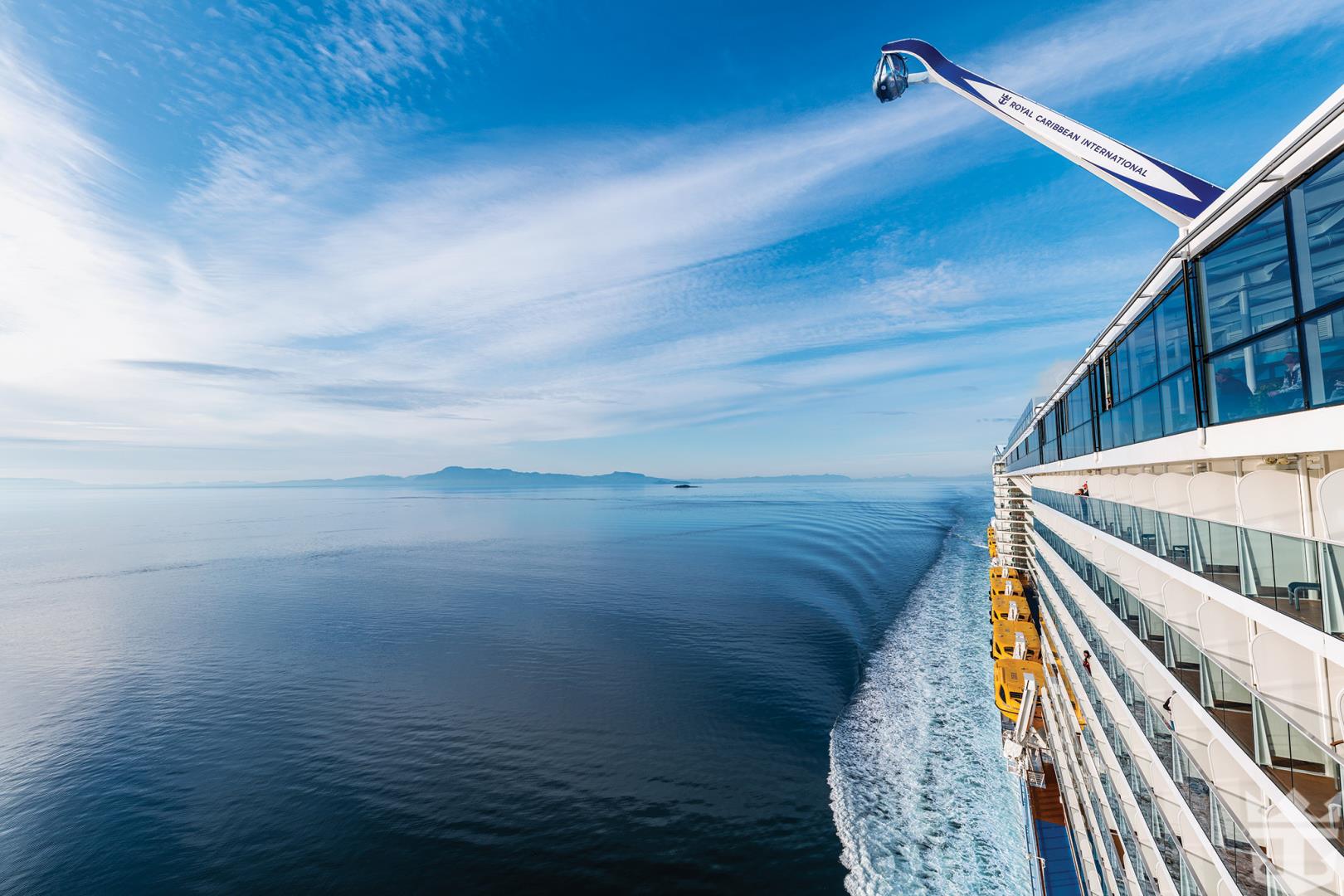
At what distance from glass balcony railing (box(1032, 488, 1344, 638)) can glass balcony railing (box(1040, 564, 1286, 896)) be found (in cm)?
249

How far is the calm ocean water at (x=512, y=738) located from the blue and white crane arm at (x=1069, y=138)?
17.5 m

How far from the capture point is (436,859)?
15945mm

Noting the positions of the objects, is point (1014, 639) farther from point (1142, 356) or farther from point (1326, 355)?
point (1326, 355)

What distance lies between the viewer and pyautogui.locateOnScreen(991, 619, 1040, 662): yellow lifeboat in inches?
787

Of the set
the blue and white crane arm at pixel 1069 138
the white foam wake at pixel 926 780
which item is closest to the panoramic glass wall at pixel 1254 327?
the blue and white crane arm at pixel 1069 138

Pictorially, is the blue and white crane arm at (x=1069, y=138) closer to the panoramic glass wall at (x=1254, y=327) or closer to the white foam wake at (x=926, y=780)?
the panoramic glass wall at (x=1254, y=327)

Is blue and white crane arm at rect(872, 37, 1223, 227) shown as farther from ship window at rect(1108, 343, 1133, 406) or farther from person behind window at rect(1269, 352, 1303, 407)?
person behind window at rect(1269, 352, 1303, 407)

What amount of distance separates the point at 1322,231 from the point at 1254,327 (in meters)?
1.31

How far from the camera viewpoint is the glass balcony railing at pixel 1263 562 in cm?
437

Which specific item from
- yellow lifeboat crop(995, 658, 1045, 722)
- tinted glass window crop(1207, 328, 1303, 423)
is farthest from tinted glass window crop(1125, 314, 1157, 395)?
yellow lifeboat crop(995, 658, 1045, 722)

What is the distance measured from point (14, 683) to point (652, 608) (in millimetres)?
38745

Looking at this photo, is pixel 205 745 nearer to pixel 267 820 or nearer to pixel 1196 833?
pixel 267 820

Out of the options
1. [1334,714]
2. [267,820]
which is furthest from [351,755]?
[1334,714]

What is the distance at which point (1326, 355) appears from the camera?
4.04 meters
